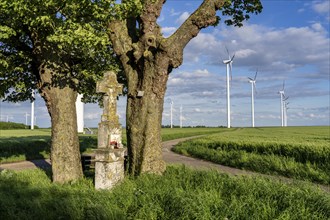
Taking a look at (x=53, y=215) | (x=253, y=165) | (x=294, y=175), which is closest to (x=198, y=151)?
(x=253, y=165)

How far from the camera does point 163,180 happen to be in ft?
32.3

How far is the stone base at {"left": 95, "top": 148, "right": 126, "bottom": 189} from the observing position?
10633 mm

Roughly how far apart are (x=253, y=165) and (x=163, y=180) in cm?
1015

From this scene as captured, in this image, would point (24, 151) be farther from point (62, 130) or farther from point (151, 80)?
point (151, 80)

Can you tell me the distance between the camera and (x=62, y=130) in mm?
13133

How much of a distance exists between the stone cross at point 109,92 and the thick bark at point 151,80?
77 centimetres

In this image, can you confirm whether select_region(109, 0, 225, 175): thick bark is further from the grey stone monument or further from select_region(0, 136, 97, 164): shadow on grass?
select_region(0, 136, 97, 164): shadow on grass

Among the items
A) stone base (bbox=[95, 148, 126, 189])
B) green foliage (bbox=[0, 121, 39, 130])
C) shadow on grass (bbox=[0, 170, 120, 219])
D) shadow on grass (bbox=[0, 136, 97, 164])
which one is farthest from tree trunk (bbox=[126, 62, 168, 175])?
green foliage (bbox=[0, 121, 39, 130])

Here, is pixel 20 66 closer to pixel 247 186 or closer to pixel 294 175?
pixel 247 186

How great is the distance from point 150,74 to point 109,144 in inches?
106

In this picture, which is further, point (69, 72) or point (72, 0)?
point (69, 72)

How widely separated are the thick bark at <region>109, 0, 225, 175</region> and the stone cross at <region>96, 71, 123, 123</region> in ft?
2.54

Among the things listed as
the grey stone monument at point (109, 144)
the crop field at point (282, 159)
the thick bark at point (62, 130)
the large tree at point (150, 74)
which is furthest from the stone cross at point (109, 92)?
the crop field at point (282, 159)

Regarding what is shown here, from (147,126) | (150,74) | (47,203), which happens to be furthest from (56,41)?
(47,203)
